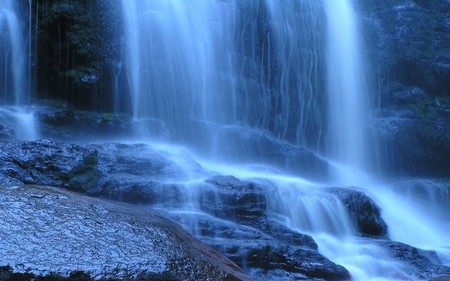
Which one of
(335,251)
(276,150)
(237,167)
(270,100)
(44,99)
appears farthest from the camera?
(270,100)

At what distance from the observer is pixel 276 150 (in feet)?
46.5

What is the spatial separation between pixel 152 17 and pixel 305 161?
658cm

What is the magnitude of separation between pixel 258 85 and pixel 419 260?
8671 mm

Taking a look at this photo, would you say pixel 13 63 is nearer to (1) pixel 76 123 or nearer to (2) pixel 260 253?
(1) pixel 76 123

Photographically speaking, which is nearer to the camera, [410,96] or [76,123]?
[76,123]

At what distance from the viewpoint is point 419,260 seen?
25.9 ft

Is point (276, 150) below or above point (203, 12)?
below

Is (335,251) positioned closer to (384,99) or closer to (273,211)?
(273,211)

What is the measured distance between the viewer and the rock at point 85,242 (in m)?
2.75

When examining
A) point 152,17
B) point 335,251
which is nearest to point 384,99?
point 152,17

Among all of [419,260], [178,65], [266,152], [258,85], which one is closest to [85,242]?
[419,260]

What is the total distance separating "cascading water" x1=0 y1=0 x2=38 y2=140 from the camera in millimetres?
11141

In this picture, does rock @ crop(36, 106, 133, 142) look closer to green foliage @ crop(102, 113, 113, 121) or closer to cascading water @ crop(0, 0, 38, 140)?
green foliage @ crop(102, 113, 113, 121)

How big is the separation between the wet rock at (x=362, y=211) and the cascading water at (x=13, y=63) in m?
7.62
